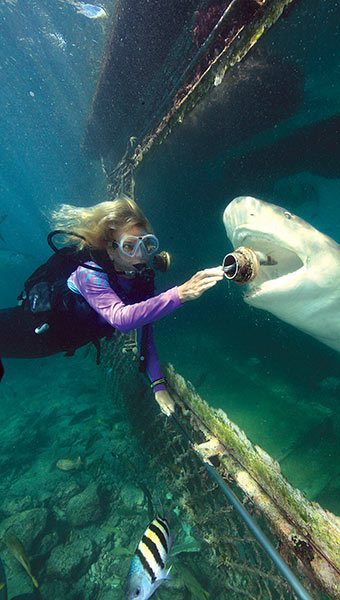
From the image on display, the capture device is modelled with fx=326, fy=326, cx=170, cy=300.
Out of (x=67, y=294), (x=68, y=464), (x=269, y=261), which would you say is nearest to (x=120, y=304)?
(x=67, y=294)

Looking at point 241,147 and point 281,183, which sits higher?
point 281,183

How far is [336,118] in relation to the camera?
8.62 m

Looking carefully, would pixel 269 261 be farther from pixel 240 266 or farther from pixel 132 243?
pixel 132 243

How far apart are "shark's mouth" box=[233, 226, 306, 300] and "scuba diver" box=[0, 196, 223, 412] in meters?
0.60

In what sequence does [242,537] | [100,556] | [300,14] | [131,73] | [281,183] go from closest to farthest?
[242,537] < [300,14] < [100,556] < [131,73] < [281,183]

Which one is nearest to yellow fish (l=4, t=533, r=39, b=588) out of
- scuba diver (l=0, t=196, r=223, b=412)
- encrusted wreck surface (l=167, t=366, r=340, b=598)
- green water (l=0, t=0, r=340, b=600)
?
green water (l=0, t=0, r=340, b=600)

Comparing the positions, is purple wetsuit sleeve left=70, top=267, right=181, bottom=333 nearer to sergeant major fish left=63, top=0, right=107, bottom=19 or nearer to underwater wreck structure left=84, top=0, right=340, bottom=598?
underwater wreck structure left=84, top=0, right=340, bottom=598

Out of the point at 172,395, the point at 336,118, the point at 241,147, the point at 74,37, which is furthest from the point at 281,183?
the point at 74,37

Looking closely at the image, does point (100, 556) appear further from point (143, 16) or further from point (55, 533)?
point (143, 16)

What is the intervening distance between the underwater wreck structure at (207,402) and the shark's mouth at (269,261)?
123cm

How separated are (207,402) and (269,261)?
207 cm

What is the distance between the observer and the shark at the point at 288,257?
101 inches

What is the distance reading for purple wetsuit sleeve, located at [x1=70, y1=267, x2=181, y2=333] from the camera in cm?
271

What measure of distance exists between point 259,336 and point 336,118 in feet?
20.8
